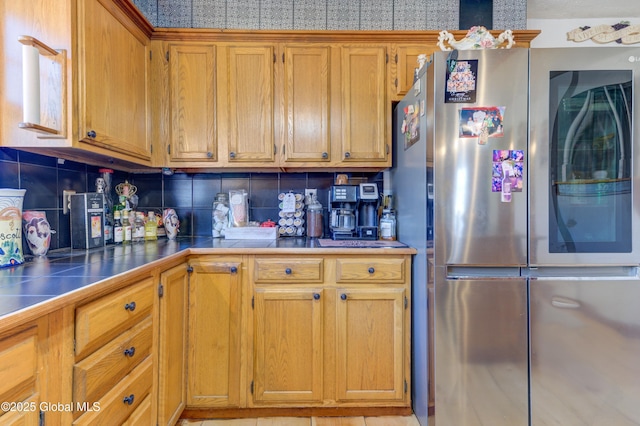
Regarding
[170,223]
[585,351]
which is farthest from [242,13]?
[585,351]

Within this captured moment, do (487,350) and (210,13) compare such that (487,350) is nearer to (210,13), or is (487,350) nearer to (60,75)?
(60,75)

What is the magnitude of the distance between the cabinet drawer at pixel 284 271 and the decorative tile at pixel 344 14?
158cm

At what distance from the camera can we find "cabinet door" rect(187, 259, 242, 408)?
5.37 feet

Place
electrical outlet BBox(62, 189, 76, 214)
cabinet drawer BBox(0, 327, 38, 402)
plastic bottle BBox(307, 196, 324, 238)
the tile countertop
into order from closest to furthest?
cabinet drawer BBox(0, 327, 38, 402), the tile countertop, electrical outlet BBox(62, 189, 76, 214), plastic bottle BBox(307, 196, 324, 238)

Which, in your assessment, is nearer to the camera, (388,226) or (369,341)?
(369,341)

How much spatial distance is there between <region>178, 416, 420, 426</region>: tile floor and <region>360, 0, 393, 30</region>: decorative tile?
7.80 feet

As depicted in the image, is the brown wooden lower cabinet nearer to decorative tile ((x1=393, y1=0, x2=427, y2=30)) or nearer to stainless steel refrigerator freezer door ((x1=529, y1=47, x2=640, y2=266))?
stainless steel refrigerator freezer door ((x1=529, y1=47, x2=640, y2=266))

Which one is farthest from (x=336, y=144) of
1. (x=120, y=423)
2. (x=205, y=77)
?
(x=120, y=423)

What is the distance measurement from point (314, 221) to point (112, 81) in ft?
4.44

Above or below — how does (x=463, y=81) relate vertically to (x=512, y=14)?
below

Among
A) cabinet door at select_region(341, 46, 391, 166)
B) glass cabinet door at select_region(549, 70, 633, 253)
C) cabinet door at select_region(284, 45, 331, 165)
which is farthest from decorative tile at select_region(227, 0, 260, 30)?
glass cabinet door at select_region(549, 70, 633, 253)

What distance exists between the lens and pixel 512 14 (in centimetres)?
208

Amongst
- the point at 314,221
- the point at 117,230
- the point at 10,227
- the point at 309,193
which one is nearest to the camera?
the point at 10,227

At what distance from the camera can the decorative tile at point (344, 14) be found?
2098 millimetres
